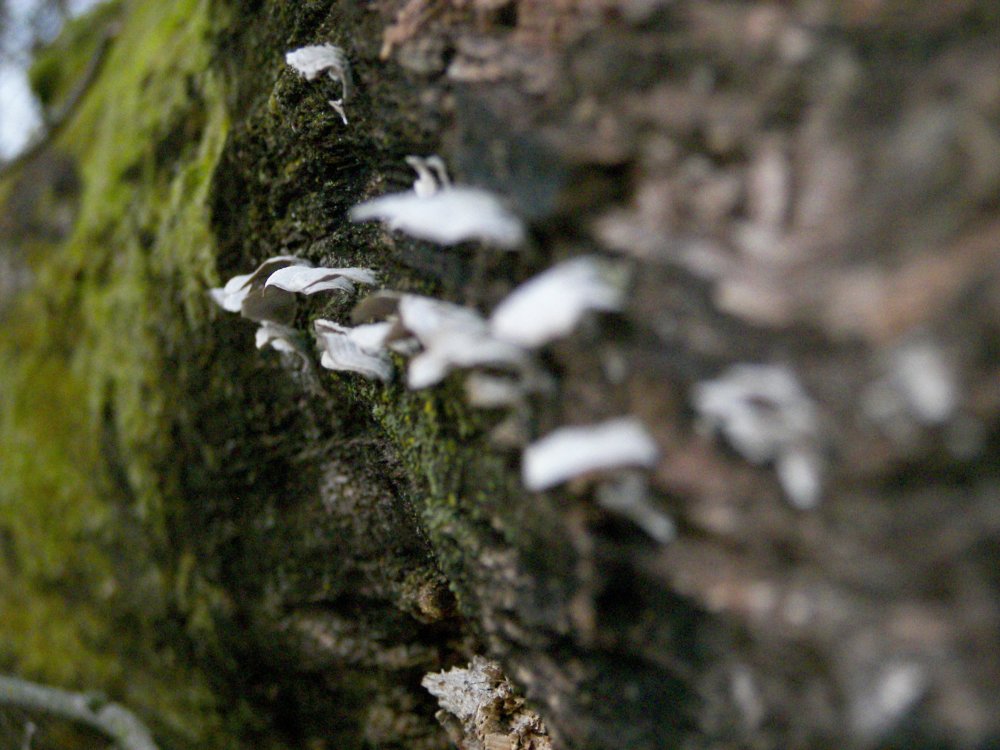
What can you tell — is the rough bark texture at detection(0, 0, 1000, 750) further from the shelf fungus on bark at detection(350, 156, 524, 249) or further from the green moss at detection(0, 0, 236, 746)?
the green moss at detection(0, 0, 236, 746)

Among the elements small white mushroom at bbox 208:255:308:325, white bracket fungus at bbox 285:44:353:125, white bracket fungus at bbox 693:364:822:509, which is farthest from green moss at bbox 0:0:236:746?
white bracket fungus at bbox 693:364:822:509

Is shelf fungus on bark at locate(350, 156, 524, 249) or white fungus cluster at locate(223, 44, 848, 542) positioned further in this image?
shelf fungus on bark at locate(350, 156, 524, 249)

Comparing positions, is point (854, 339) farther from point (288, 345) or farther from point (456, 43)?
point (288, 345)

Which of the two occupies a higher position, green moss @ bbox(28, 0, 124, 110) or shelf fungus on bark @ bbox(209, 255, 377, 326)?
green moss @ bbox(28, 0, 124, 110)

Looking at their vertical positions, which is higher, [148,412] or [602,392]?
[602,392]

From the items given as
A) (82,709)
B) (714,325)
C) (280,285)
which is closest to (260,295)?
(280,285)

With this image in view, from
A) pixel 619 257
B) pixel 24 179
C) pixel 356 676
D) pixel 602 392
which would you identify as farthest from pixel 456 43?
pixel 24 179

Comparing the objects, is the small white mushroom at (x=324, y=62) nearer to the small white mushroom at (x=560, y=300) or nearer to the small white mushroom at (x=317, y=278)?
the small white mushroom at (x=317, y=278)
